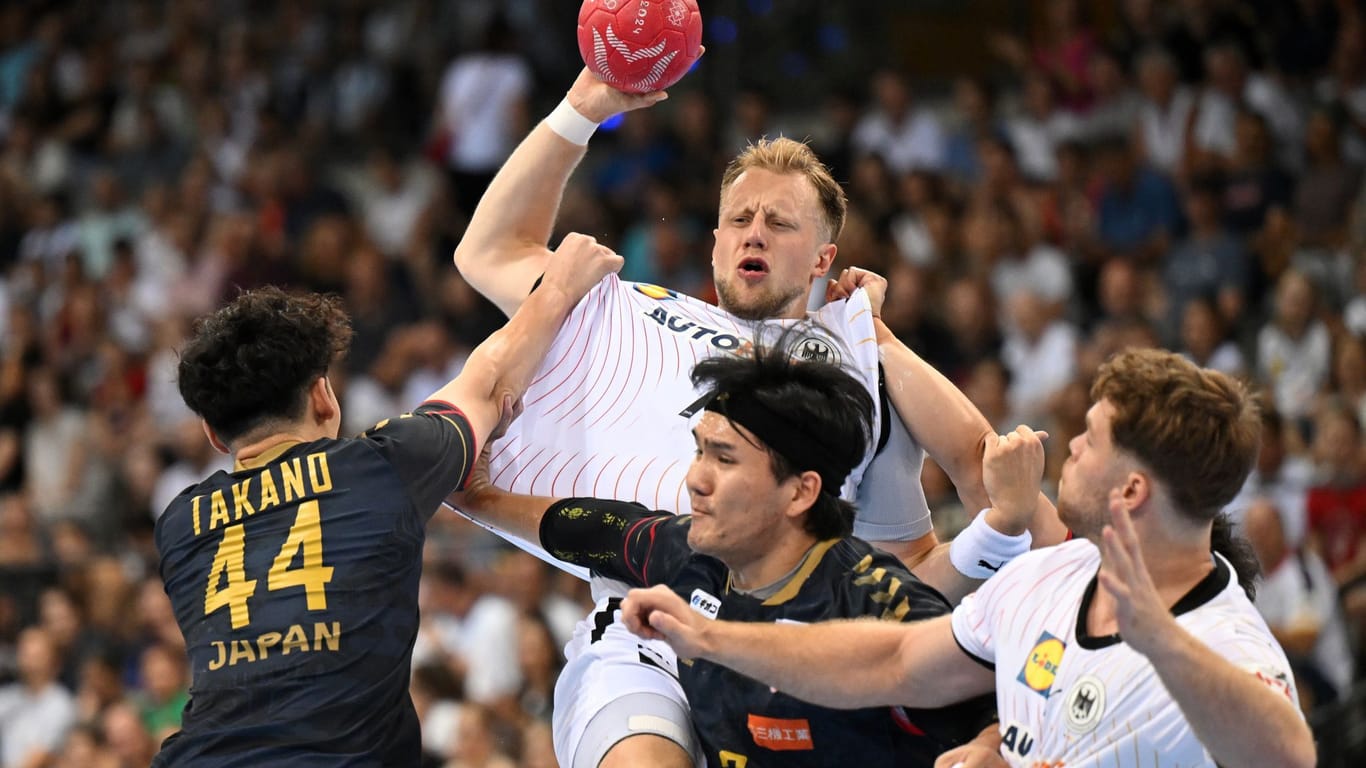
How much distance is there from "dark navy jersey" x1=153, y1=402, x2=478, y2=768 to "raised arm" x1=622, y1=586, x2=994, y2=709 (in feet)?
3.34

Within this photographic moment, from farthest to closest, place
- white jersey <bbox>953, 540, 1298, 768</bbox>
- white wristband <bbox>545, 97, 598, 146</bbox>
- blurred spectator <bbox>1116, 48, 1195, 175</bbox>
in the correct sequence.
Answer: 1. blurred spectator <bbox>1116, 48, 1195, 175</bbox>
2. white wristband <bbox>545, 97, 598, 146</bbox>
3. white jersey <bbox>953, 540, 1298, 768</bbox>

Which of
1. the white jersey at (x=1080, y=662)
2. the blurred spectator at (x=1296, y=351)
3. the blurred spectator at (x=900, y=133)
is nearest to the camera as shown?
the white jersey at (x=1080, y=662)

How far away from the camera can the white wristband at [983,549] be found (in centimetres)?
546

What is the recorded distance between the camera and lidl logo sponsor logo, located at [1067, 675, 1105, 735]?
417cm

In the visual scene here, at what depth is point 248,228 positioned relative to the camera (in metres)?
15.6

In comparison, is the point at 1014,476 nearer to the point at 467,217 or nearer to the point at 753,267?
the point at 753,267

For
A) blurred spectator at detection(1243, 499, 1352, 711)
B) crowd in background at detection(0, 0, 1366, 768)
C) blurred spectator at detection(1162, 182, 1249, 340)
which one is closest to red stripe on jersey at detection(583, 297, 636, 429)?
crowd in background at detection(0, 0, 1366, 768)

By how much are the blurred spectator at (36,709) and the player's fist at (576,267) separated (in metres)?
7.60

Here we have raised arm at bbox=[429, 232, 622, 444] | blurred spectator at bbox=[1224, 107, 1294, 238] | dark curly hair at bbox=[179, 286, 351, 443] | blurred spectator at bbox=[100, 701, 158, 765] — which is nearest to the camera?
dark curly hair at bbox=[179, 286, 351, 443]

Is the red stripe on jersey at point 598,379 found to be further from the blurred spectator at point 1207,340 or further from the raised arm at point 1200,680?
the blurred spectator at point 1207,340

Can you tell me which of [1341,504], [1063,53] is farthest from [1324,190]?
[1341,504]

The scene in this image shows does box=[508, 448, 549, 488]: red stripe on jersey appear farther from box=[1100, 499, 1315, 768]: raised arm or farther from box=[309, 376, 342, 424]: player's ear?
box=[1100, 499, 1315, 768]: raised arm

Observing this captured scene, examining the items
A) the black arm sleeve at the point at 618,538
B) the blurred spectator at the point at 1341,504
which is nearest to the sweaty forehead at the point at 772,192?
the black arm sleeve at the point at 618,538

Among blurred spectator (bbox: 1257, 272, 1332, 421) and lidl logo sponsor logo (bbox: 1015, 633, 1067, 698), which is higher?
Answer: lidl logo sponsor logo (bbox: 1015, 633, 1067, 698)
